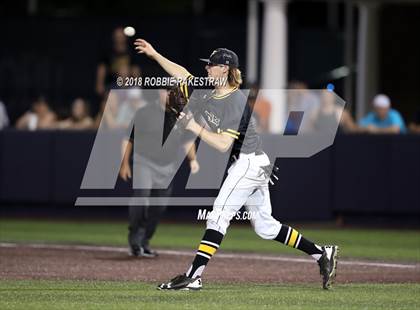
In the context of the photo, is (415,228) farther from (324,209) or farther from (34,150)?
(34,150)

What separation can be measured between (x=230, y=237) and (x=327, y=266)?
631cm

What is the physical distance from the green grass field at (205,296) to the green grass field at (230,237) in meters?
3.72

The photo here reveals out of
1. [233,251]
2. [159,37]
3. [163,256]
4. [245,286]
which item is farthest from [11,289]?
[159,37]

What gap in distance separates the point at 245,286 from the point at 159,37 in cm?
1327

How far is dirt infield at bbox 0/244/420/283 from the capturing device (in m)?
12.1

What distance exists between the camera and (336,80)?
24578mm

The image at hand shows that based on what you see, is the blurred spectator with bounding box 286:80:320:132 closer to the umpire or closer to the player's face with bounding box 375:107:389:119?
the player's face with bounding box 375:107:389:119

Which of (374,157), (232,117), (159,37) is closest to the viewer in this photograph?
(232,117)

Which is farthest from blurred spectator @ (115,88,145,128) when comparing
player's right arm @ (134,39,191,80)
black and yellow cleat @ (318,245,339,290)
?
black and yellow cleat @ (318,245,339,290)

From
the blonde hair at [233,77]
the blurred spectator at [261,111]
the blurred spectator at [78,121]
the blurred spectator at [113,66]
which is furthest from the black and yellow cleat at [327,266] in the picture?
the blurred spectator at [78,121]

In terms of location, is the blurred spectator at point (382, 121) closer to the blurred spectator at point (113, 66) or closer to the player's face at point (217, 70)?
the blurred spectator at point (113, 66)

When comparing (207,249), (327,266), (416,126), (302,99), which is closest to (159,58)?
(207,249)

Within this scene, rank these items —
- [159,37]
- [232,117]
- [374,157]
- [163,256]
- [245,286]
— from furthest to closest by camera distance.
→ [159,37]
[374,157]
[163,256]
[245,286]
[232,117]

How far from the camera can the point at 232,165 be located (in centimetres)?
1085
